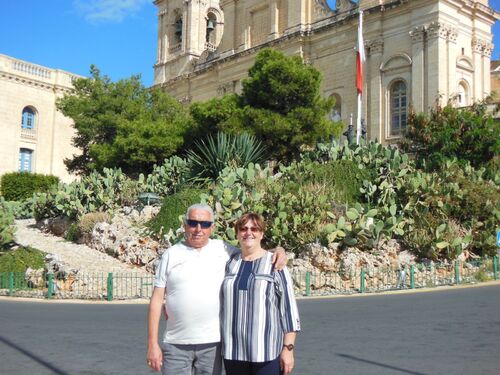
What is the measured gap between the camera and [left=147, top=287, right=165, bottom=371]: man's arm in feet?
11.2

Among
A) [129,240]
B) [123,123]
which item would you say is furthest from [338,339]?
[123,123]

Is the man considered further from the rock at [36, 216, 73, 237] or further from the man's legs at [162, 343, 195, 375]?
the rock at [36, 216, 73, 237]

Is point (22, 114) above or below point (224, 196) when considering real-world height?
above

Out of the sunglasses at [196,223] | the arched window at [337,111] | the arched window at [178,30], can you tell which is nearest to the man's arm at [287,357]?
the sunglasses at [196,223]

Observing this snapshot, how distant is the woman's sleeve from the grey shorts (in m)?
0.43

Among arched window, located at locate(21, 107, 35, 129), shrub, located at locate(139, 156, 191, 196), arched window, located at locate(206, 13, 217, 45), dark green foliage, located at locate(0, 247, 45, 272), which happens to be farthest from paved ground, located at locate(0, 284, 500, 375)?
arched window, located at locate(206, 13, 217, 45)

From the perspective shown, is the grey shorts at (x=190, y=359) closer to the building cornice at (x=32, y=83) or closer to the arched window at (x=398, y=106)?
the arched window at (x=398, y=106)

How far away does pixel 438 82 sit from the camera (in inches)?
1083

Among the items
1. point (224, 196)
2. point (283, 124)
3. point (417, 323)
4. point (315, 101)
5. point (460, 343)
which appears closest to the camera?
point (460, 343)

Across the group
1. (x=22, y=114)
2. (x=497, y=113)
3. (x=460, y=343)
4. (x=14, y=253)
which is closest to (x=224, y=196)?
(x=14, y=253)

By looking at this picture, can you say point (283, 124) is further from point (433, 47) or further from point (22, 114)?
point (22, 114)

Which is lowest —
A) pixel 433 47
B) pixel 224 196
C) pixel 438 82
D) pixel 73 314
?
pixel 73 314

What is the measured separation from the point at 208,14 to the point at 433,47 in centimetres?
2193

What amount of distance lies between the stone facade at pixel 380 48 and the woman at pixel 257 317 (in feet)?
78.2
